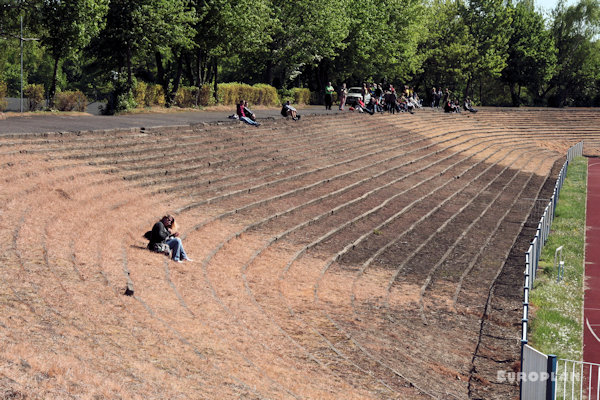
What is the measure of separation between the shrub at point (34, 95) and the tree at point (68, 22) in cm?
88

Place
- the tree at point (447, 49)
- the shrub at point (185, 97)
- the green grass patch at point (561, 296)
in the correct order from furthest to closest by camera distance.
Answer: the tree at point (447, 49)
the shrub at point (185, 97)
the green grass patch at point (561, 296)

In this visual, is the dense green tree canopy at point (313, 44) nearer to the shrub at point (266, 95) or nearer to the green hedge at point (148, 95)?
the green hedge at point (148, 95)

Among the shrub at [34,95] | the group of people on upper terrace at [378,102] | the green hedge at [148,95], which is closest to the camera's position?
the shrub at [34,95]

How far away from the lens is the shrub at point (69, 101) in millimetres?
29422

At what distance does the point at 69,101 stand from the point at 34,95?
5.38 ft

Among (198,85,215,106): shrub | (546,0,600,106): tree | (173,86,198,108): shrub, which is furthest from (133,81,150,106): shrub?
(546,0,600,106): tree

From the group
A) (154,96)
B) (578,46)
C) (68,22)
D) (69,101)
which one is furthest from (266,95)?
(578,46)

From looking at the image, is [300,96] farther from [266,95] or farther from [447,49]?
[447,49]

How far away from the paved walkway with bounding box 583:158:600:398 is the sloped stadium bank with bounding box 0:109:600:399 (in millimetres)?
1524

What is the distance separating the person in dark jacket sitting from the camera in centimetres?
1395

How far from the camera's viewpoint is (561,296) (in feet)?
55.1

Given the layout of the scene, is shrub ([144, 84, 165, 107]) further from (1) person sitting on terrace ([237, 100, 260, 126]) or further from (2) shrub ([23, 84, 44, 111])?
(1) person sitting on terrace ([237, 100, 260, 126])

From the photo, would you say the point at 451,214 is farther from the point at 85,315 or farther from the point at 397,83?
the point at 397,83

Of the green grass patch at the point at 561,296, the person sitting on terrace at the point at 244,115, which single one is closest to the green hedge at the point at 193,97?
the person sitting on terrace at the point at 244,115
